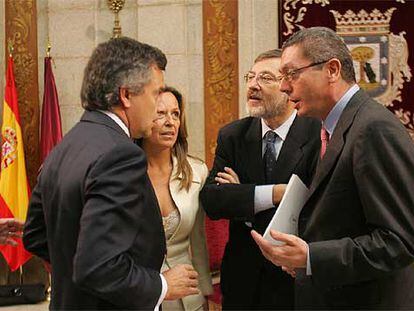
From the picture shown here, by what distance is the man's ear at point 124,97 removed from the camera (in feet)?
6.77

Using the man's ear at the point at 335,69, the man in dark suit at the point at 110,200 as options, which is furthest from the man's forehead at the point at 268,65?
the man in dark suit at the point at 110,200

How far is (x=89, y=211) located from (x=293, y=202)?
2.62ft

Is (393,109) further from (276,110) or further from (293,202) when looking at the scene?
(293,202)

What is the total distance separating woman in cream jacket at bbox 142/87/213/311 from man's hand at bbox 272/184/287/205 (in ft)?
1.35

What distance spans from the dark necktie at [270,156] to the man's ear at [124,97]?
1.15 m

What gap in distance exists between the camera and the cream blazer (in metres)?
3.10

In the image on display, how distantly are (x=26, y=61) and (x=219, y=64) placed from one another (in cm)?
150

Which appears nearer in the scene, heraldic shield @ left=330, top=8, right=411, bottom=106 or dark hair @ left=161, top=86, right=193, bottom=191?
dark hair @ left=161, top=86, right=193, bottom=191

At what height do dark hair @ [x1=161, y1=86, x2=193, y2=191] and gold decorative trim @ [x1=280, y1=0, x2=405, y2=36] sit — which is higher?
gold decorative trim @ [x1=280, y1=0, x2=405, y2=36]

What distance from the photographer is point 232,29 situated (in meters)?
5.07

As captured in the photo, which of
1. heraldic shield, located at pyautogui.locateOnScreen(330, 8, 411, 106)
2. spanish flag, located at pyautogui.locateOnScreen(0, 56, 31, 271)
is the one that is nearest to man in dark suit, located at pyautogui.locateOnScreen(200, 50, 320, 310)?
heraldic shield, located at pyautogui.locateOnScreen(330, 8, 411, 106)

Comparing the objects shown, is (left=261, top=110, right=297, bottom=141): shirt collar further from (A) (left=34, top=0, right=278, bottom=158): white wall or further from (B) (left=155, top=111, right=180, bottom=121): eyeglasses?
(A) (left=34, top=0, right=278, bottom=158): white wall

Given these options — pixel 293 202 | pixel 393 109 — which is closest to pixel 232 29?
pixel 393 109

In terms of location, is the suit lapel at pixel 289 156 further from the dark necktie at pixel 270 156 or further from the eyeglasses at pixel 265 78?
the eyeglasses at pixel 265 78
